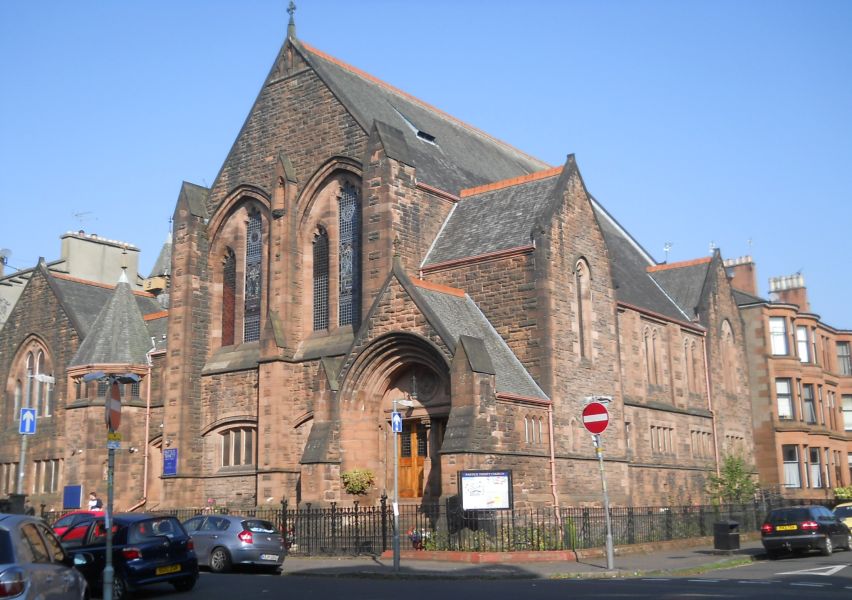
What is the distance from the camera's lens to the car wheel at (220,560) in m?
22.1

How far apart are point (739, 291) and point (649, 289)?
376 inches

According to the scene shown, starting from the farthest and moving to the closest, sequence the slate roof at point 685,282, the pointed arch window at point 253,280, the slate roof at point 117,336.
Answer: the slate roof at point 685,282
the slate roof at point 117,336
the pointed arch window at point 253,280

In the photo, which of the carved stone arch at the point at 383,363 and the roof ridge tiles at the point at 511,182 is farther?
the roof ridge tiles at the point at 511,182

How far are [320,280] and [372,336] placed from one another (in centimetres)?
694

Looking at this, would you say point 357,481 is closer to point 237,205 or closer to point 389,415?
point 389,415

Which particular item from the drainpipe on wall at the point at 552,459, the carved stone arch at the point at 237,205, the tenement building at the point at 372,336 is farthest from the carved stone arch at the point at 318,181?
the drainpipe on wall at the point at 552,459

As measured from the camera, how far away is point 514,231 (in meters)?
31.4

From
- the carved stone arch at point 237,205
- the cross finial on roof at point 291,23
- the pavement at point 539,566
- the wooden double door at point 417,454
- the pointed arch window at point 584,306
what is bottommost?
the pavement at point 539,566

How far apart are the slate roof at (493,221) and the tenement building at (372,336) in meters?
0.11

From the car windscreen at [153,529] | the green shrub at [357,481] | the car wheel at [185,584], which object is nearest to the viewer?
the car windscreen at [153,529]

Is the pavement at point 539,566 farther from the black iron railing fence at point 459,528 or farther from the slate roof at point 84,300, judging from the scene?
the slate roof at point 84,300

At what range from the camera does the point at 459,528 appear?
2394cm

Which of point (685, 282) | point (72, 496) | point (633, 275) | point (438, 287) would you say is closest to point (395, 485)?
point (438, 287)

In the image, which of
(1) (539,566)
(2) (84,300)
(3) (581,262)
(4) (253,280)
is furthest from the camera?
(2) (84,300)
